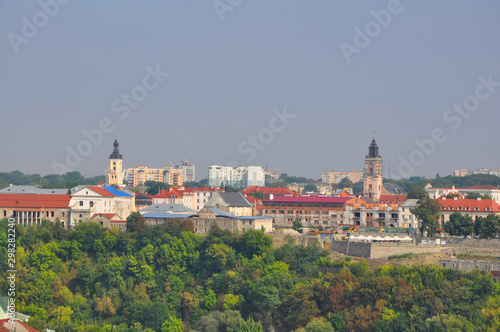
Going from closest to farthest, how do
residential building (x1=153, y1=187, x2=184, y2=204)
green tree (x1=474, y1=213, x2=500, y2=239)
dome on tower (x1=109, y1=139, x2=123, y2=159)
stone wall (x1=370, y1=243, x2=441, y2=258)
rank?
stone wall (x1=370, y1=243, x2=441, y2=258)
green tree (x1=474, y1=213, x2=500, y2=239)
residential building (x1=153, y1=187, x2=184, y2=204)
dome on tower (x1=109, y1=139, x2=123, y2=159)

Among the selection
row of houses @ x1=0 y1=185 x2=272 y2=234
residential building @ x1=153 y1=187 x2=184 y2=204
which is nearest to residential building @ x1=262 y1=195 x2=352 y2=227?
row of houses @ x1=0 y1=185 x2=272 y2=234

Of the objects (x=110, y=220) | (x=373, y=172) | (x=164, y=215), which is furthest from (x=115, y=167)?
(x=373, y=172)

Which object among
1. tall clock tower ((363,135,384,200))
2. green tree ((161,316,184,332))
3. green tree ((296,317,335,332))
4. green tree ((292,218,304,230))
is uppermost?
tall clock tower ((363,135,384,200))

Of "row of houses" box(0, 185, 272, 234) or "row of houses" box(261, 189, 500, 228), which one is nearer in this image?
"row of houses" box(0, 185, 272, 234)

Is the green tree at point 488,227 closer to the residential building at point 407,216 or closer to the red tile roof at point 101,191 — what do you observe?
the residential building at point 407,216

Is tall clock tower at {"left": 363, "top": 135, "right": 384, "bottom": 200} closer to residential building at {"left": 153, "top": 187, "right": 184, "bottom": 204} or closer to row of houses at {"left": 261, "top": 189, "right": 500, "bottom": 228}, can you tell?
row of houses at {"left": 261, "top": 189, "right": 500, "bottom": 228}

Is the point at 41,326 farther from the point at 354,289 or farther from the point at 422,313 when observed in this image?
the point at 422,313

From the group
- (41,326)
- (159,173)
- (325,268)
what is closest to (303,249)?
(325,268)
